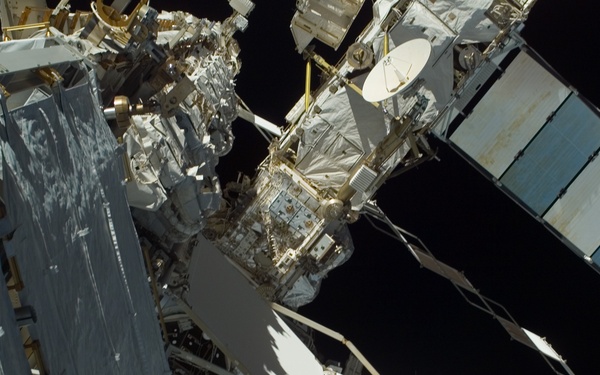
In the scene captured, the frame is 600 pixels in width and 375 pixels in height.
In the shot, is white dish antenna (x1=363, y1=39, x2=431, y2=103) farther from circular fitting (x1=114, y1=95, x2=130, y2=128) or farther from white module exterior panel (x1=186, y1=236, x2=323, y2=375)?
circular fitting (x1=114, y1=95, x2=130, y2=128)

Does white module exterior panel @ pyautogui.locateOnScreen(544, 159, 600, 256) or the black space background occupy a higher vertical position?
white module exterior panel @ pyautogui.locateOnScreen(544, 159, 600, 256)

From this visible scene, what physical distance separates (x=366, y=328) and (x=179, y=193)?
811cm

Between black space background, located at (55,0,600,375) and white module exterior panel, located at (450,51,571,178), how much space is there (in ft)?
10.9

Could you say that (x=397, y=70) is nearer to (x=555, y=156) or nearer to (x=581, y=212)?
(x=555, y=156)

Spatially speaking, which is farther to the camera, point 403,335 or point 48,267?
point 403,335

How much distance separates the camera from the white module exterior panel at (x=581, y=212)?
37.3ft

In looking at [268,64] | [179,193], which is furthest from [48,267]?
[268,64]

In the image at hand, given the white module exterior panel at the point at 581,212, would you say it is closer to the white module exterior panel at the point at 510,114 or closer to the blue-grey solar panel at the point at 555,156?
the blue-grey solar panel at the point at 555,156

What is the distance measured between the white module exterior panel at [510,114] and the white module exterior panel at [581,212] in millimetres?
976

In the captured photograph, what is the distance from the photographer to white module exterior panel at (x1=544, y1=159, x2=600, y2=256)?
1136cm

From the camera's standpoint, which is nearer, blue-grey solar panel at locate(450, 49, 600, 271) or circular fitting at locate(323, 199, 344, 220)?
circular fitting at locate(323, 199, 344, 220)

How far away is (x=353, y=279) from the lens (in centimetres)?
1484

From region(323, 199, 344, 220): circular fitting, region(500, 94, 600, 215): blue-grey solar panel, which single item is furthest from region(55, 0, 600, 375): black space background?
region(323, 199, 344, 220): circular fitting

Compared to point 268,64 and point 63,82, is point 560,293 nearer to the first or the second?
point 268,64
